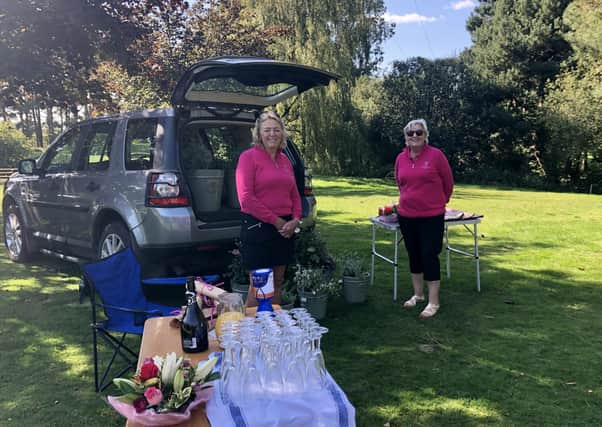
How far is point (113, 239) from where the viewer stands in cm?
455

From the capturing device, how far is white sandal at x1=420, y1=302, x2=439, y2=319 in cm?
443

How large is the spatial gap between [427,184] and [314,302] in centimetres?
143

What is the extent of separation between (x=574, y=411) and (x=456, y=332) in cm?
127

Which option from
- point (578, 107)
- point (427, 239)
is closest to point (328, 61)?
point (578, 107)

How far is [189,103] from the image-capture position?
4273mm

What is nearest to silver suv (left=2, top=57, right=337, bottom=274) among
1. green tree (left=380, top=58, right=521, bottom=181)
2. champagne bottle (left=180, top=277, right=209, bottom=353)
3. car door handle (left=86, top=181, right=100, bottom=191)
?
car door handle (left=86, top=181, right=100, bottom=191)

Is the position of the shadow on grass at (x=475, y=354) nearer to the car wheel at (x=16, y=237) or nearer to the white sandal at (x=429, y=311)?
the white sandal at (x=429, y=311)

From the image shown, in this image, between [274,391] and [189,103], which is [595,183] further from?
[274,391]

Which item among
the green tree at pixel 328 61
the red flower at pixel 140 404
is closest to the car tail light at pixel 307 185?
the red flower at pixel 140 404

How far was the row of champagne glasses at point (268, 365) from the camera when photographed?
1.63 metres

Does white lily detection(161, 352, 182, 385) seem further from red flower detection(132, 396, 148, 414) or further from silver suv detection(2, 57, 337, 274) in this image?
silver suv detection(2, 57, 337, 274)

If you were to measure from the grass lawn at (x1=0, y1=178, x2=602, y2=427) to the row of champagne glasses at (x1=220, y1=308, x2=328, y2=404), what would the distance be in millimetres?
1314

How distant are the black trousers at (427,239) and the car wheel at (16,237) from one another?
4.71 metres

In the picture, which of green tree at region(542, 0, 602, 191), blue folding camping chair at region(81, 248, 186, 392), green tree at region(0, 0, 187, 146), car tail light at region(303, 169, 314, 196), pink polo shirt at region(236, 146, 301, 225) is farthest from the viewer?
green tree at region(542, 0, 602, 191)
